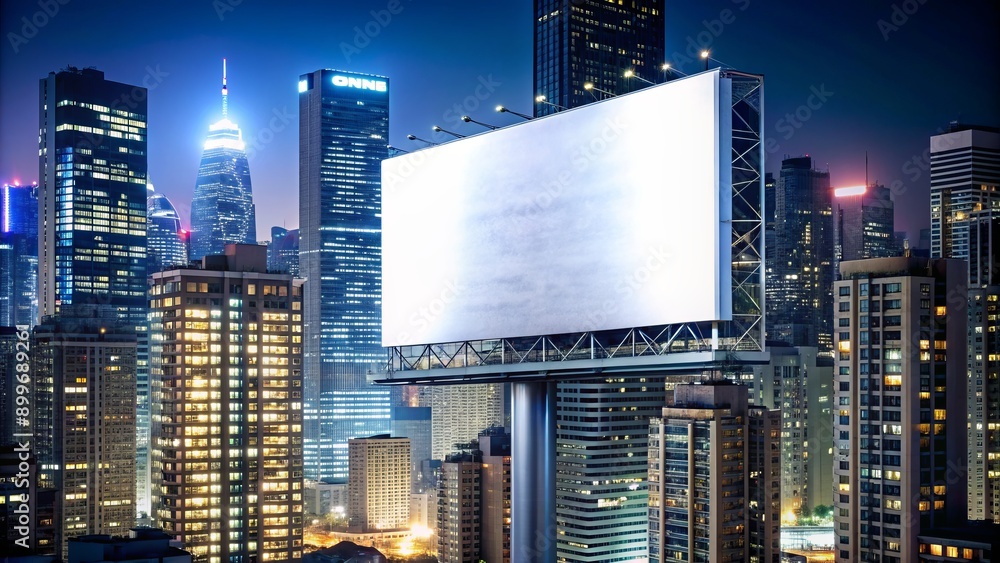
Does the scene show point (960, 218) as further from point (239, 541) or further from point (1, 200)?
point (1, 200)

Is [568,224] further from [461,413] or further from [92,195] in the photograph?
[461,413]

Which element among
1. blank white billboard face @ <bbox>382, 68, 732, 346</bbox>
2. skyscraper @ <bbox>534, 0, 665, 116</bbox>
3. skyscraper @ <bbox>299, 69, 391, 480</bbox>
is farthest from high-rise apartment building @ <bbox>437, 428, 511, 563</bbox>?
skyscraper @ <bbox>299, 69, 391, 480</bbox>

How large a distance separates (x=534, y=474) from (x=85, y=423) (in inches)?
2746

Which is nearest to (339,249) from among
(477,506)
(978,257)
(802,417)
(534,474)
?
(802,417)

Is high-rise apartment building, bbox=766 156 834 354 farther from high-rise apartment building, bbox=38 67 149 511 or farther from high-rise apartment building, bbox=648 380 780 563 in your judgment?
high-rise apartment building, bbox=38 67 149 511

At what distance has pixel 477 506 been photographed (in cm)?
9075

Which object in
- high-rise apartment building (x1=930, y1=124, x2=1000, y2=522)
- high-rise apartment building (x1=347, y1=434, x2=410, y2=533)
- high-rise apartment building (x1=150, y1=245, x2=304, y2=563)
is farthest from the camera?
high-rise apartment building (x1=347, y1=434, x2=410, y2=533)

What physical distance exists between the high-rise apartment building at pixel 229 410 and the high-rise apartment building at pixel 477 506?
72.0 feet

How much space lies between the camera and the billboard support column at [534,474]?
1242 inches

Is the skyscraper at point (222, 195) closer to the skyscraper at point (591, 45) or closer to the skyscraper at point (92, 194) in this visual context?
the skyscraper at point (92, 194)

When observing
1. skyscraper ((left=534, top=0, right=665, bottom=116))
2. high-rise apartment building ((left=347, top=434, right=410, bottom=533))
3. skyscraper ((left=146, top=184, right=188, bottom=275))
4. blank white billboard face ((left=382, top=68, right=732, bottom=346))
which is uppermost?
skyscraper ((left=534, top=0, right=665, bottom=116))

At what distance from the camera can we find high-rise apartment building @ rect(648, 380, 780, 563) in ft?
191

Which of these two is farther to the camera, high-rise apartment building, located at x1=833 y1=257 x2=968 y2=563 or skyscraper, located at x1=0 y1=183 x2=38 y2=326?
skyscraper, located at x1=0 y1=183 x2=38 y2=326

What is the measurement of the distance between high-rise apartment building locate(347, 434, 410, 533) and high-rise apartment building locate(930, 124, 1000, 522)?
75067 millimetres
